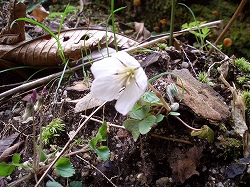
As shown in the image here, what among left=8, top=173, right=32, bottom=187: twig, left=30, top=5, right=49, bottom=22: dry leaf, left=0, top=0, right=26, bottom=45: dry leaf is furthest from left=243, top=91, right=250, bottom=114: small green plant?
left=30, top=5, right=49, bottom=22: dry leaf

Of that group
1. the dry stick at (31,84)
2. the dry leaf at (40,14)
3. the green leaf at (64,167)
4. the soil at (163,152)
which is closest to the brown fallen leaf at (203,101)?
the soil at (163,152)

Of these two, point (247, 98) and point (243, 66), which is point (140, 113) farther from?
point (243, 66)

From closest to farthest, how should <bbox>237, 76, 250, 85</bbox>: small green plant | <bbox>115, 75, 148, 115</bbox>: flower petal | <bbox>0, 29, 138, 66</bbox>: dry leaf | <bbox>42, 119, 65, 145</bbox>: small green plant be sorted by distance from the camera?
<bbox>115, 75, 148, 115</bbox>: flower petal → <bbox>42, 119, 65, 145</bbox>: small green plant → <bbox>237, 76, 250, 85</bbox>: small green plant → <bbox>0, 29, 138, 66</bbox>: dry leaf

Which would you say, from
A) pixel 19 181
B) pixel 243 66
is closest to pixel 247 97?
pixel 243 66

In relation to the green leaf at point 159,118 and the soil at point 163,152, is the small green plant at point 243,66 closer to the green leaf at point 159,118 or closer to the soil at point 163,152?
the soil at point 163,152

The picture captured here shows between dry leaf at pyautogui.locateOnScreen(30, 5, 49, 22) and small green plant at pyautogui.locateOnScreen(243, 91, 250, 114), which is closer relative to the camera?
small green plant at pyautogui.locateOnScreen(243, 91, 250, 114)

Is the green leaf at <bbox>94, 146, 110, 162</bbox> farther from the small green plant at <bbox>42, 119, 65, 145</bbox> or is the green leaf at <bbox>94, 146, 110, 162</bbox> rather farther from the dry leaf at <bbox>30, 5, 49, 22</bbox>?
the dry leaf at <bbox>30, 5, 49, 22</bbox>
